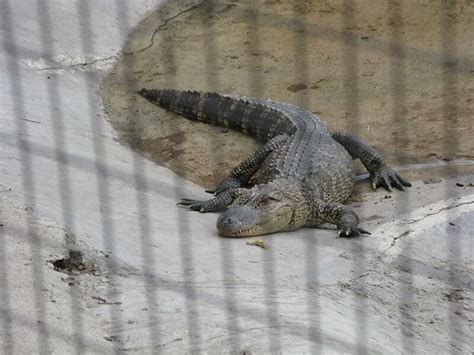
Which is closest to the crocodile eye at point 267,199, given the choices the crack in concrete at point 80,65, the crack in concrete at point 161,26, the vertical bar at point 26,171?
the vertical bar at point 26,171

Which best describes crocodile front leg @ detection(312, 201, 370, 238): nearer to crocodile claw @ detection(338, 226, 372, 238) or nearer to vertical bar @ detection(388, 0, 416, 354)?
crocodile claw @ detection(338, 226, 372, 238)

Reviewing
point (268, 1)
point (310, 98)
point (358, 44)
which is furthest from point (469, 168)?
point (268, 1)

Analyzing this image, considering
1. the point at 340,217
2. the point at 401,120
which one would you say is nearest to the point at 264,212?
the point at 340,217

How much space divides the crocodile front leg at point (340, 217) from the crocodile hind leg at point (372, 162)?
51 cm

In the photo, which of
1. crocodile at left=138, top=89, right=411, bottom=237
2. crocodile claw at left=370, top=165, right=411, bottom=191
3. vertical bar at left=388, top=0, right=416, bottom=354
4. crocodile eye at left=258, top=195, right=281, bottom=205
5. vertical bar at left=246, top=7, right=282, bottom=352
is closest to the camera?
vertical bar at left=246, top=7, right=282, bottom=352

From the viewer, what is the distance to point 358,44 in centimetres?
865

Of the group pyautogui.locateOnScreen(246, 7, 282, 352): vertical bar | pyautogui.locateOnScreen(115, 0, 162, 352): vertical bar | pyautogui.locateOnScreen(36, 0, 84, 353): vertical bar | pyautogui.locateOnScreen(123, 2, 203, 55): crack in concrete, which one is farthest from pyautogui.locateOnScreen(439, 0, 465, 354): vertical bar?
pyautogui.locateOnScreen(123, 2, 203, 55): crack in concrete

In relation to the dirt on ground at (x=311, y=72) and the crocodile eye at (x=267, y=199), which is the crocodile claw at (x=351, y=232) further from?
the dirt on ground at (x=311, y=72)

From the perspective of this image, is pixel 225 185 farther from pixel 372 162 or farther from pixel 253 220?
pixel 372 162

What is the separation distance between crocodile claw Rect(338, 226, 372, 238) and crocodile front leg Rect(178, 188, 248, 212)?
76cm

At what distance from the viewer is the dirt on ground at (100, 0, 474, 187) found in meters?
7.00

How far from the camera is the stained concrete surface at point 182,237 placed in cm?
381

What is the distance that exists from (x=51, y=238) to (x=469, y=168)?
294cm

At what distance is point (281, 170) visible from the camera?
6367mm
